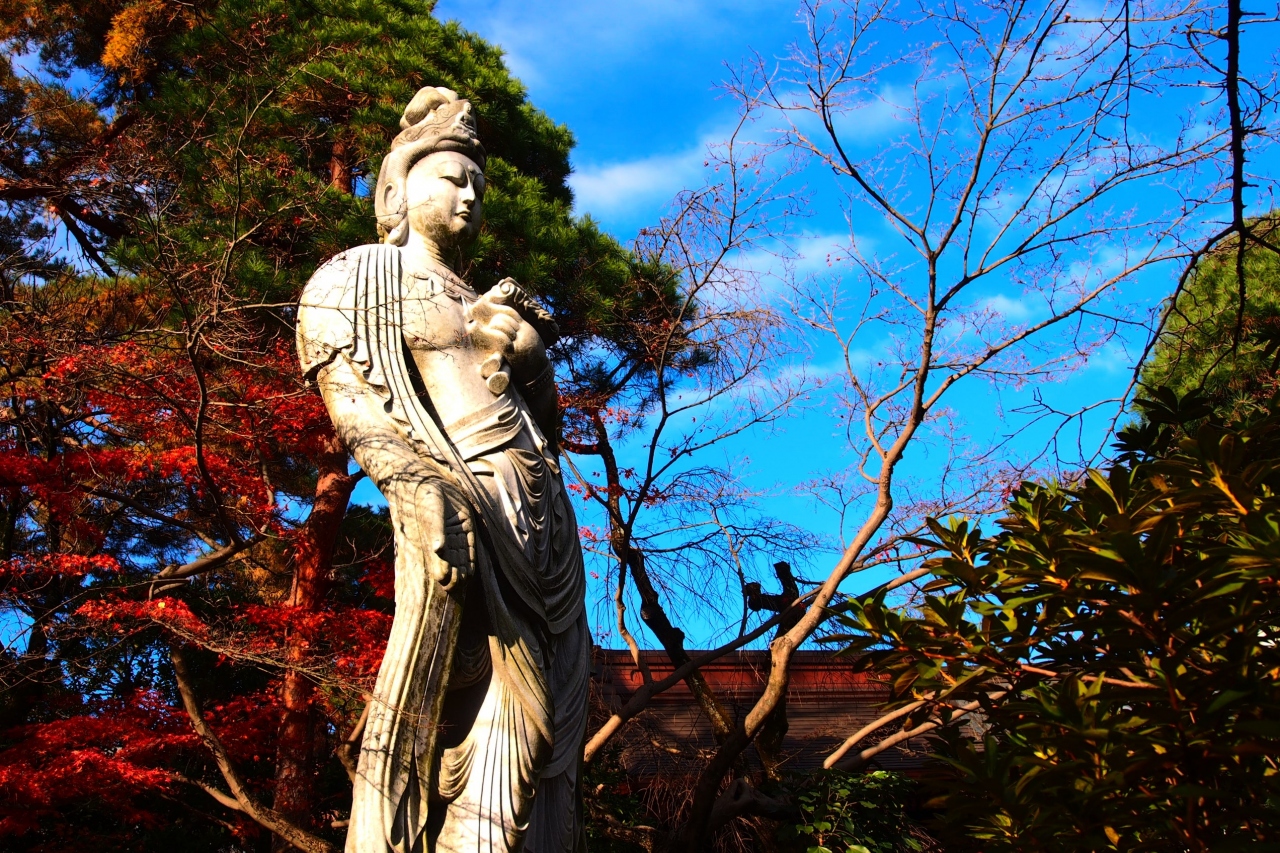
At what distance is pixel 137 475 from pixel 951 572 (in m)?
6.28

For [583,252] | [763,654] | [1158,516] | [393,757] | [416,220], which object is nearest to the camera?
[1158,516]

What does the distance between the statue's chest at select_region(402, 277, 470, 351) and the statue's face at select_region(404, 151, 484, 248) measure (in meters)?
0.29

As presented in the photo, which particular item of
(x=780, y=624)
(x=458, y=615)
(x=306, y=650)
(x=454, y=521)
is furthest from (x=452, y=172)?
(x=780, y=624)

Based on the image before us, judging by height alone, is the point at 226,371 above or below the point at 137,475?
above

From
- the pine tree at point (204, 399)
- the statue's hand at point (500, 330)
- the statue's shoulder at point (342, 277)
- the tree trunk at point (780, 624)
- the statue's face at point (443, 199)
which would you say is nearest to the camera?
the statue's shoulder at point (342, 277)

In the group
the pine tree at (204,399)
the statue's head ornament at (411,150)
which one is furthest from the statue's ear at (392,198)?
the pine tree at (204,399)

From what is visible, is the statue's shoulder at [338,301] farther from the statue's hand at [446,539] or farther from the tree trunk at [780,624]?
the tree trunk at [780,624]

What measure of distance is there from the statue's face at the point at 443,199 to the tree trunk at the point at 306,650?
11.7 ft

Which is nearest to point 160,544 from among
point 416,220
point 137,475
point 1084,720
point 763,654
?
point 137,475

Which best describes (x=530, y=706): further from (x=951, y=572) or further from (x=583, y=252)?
(x=583, y=252)

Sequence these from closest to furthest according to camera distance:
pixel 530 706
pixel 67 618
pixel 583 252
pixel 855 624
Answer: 1. pixel 530 706
2. pixel 855 624
3. pixel 67 618
4. pixel 583 252

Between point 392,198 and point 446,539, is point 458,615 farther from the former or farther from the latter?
point 392,198

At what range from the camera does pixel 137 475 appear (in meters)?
7.98

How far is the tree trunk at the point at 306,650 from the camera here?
7.54 m
